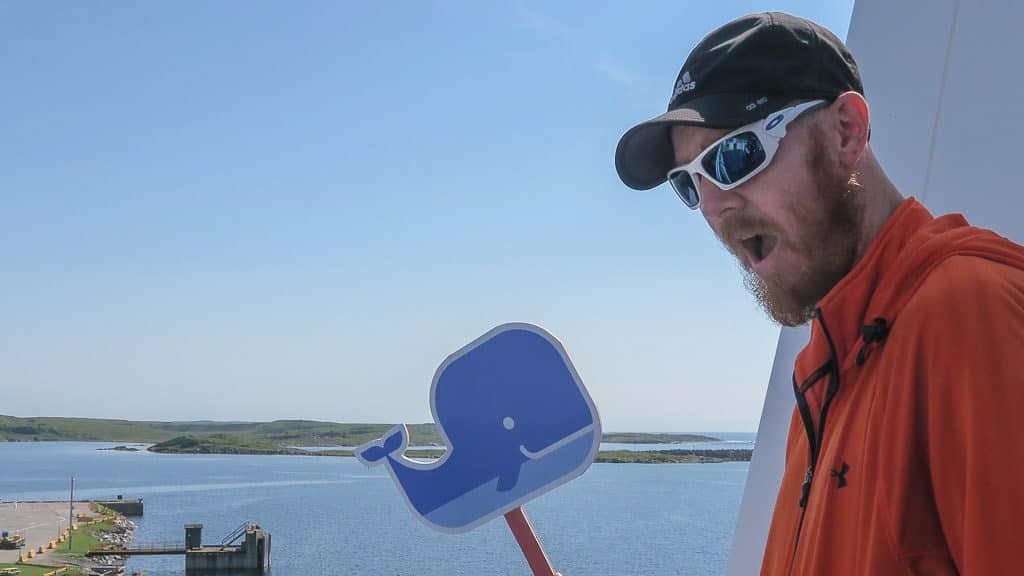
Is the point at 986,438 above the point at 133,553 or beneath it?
above

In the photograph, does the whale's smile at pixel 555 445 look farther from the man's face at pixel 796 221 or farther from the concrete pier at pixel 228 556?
the concrete pier at pixel 228 556

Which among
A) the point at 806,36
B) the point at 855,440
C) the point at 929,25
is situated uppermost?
the point at 929,25

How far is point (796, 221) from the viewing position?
3.18 feet

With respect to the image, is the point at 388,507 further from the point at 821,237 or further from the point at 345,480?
the point at 821,237

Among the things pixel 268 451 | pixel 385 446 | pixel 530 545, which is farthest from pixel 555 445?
pixel 268 451

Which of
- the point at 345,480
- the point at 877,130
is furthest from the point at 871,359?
the point at 345,480

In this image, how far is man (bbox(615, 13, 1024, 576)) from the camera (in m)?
0.71

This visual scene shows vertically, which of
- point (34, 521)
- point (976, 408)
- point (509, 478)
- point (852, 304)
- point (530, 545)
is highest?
point (852, 304)

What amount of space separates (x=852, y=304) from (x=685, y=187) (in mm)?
321

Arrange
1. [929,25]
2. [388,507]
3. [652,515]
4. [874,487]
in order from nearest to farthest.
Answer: [874,487] → [929,25] → [652,515] → [388,507]

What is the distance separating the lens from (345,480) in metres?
108

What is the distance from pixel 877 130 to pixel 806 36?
1242 mm

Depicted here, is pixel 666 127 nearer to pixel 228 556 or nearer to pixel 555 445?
pixel 555 445

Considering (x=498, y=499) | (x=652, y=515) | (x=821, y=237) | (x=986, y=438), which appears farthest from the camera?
(x=652, y=515)
